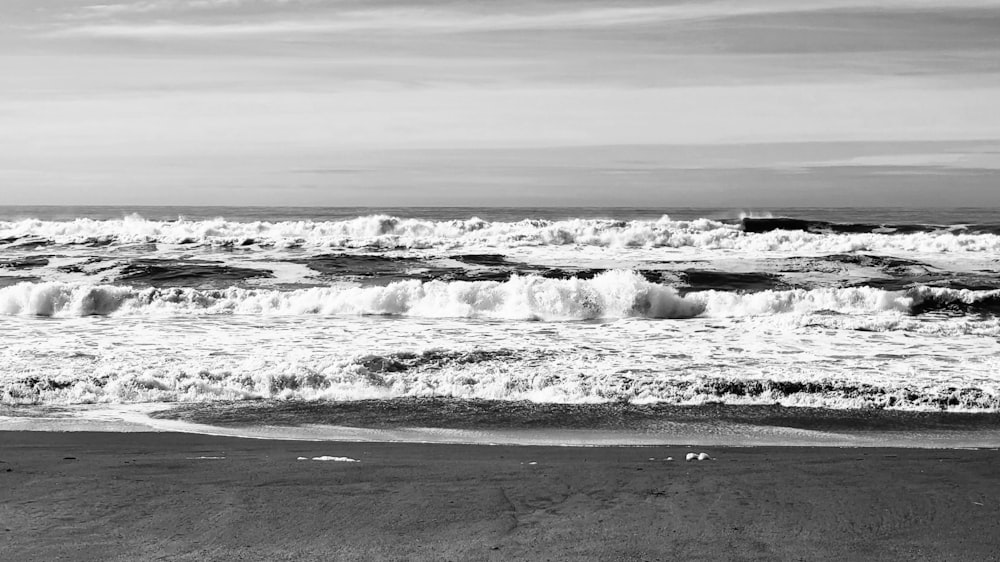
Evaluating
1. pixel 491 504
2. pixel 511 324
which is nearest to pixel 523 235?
pixel 511 324

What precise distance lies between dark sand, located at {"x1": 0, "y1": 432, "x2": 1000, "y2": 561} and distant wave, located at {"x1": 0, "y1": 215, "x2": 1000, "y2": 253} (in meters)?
23.2

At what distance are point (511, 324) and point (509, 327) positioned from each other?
377mm

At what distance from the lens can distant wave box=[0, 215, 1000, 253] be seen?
28688 millimetres

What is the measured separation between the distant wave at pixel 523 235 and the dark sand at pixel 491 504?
76.0 ft

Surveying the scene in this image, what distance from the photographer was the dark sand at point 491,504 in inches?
148

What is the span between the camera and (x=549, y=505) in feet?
14.7

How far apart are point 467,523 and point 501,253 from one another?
73.3ft

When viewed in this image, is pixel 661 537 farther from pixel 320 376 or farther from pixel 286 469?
pixel 320 376

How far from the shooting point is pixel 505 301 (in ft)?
46.9

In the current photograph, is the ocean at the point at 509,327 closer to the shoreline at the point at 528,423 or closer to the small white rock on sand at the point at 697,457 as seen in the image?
the shoreline at the point at 528,423

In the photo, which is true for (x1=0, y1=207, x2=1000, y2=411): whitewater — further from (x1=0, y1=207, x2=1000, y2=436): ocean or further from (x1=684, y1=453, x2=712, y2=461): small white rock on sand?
(x1=684, y1=453, x2=712, y2=461): small white rock on sand

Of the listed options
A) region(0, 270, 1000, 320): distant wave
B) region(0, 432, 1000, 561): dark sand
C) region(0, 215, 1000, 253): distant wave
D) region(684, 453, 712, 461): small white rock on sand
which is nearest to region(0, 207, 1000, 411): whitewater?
region(0, 270, 1000, 320): distant wave

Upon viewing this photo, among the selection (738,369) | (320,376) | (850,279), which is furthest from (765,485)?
(850,279)

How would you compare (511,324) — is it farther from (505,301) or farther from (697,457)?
(697,457)
